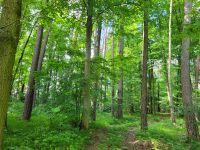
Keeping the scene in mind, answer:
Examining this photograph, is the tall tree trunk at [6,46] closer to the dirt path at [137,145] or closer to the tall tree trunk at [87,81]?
the dirt path at [137,145]

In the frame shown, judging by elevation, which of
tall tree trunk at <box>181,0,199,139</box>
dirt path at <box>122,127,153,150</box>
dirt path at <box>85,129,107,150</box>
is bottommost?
dirt path at <box>122,127,153,150</box>

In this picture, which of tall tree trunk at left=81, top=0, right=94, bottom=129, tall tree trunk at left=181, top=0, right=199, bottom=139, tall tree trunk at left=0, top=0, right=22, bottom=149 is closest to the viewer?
tall tree trunk at left=0, top=0, right=22, bottom=149

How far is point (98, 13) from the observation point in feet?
34.9

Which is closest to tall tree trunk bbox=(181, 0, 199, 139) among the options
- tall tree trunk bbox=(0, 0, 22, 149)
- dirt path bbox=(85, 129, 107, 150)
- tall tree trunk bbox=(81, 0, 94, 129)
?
dirt path bbox=(85, 129, 107, 150)

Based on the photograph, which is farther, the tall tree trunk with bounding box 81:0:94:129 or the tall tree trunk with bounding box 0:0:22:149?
the tall tree trunk with bounding box 81:0:94:129

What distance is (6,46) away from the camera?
3365 mm

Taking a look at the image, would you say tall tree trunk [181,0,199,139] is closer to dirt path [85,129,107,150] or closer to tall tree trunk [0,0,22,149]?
dirt path [85,129,107,150]

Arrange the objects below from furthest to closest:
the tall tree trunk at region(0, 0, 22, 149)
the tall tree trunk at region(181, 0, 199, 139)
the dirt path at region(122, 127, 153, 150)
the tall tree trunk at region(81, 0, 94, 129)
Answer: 1. the tall tree trunk at region(181, 0, 199, 139)
2. the tall tree trunk at region(81, 0, 94, 129)
3. the dirt path at region(122, 127, 153, 150)
4. the tall tree trunk at region(0, 0, 22, 149)

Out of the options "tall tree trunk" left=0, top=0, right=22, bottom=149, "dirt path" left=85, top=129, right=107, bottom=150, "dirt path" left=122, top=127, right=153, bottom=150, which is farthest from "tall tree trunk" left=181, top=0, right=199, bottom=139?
"tall tree trunk" left=0, top=0, right=22, bottom=149

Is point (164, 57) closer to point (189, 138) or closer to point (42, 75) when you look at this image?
point (189, 138)

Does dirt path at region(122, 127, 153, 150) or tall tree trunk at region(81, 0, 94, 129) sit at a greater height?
tall tree trunk at region(81, 0, 94, 129)

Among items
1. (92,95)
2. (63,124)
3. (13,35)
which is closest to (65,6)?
(92,95)

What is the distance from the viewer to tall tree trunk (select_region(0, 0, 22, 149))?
11.0 feet

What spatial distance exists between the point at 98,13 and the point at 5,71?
7.79 m
